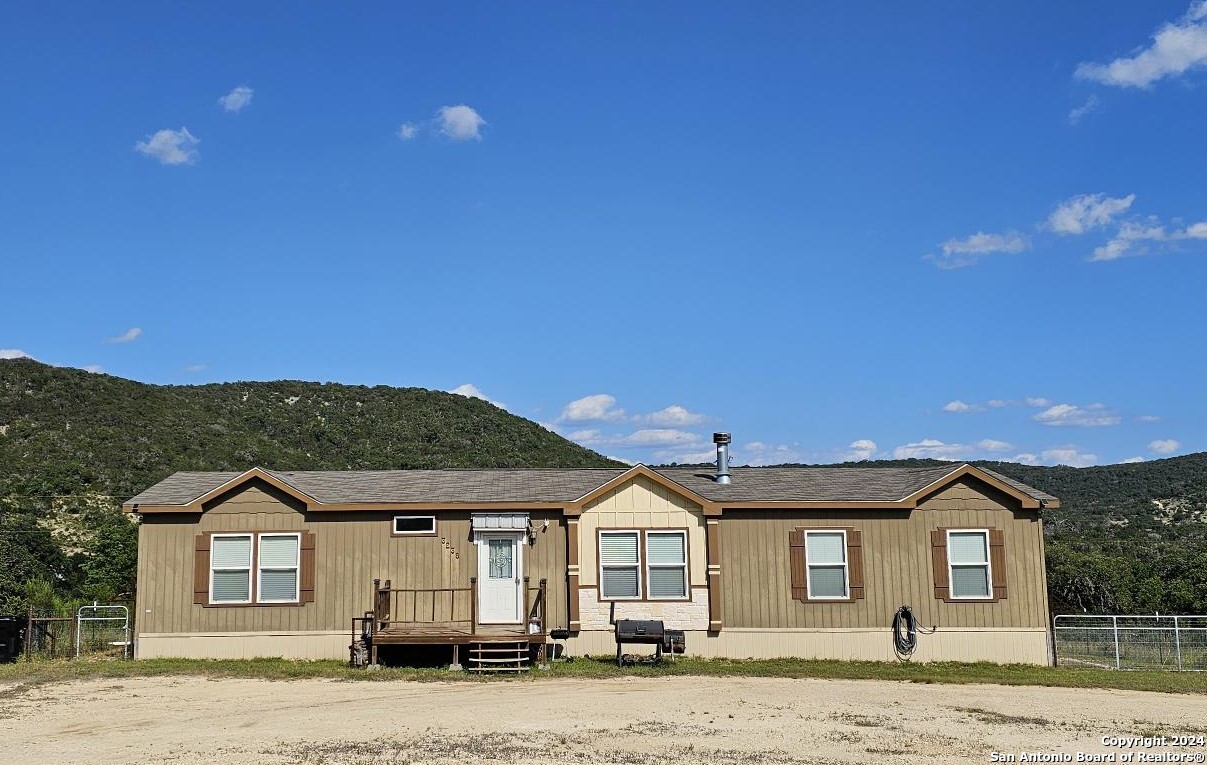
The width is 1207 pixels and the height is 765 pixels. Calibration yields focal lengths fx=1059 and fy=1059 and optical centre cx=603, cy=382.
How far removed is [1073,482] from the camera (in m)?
58.3

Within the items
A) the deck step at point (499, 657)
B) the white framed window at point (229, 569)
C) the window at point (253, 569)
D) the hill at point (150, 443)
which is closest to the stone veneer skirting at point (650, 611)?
the deck step at point (499, 657)

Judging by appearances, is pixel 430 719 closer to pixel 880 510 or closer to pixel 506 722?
pixel 506 722

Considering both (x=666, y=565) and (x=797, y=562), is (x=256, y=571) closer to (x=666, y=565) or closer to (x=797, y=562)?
(x=666, y=565)

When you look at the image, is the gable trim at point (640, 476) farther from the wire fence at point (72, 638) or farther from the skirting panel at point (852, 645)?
the wire fence at point (72, 638)

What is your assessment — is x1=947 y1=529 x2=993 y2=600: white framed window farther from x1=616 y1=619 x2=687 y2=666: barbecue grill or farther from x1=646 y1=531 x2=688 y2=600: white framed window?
x1=616 y1=619 x2=687 y2=666: barbecue grill

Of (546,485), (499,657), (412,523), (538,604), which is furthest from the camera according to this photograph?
(546,485)

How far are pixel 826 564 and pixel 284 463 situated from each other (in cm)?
3059

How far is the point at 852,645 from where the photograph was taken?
742 inches

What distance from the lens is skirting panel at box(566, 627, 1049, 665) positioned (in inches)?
738

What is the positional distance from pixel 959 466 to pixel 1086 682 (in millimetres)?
4543

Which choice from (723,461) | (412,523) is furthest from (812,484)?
(412,523)

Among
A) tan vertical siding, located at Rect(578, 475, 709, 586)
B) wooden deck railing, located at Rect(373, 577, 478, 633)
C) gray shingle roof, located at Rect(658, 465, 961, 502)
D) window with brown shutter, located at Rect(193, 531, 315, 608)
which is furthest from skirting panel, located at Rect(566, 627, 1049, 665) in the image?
window with brown shutter, located at Rect(193, 531, 315, 608)

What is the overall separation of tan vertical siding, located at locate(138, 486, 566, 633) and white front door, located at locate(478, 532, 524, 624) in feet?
0.60

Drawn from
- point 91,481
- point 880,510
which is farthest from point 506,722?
point 91,481
